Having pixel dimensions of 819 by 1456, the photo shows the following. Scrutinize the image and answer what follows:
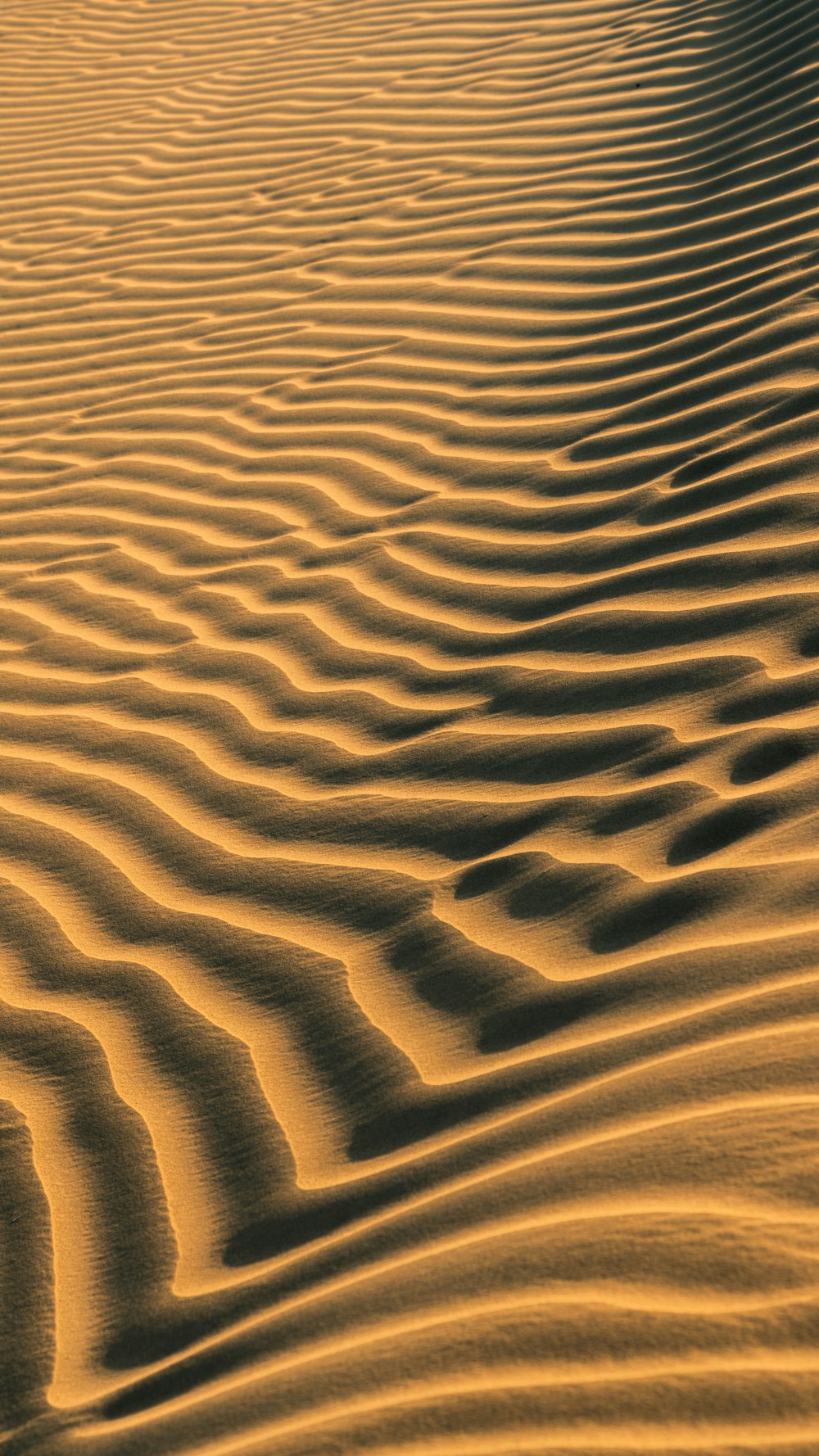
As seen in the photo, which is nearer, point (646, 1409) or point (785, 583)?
point (646, 1409)

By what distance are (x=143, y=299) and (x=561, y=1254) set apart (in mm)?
4920

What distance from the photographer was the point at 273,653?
3.52m

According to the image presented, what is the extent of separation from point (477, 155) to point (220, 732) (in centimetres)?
380

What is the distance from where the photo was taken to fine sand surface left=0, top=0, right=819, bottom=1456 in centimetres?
168

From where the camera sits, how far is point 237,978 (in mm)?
2521

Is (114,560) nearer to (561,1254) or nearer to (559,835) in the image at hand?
(559,835)

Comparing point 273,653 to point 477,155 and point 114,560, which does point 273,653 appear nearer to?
point 114,560

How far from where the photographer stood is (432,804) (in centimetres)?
282

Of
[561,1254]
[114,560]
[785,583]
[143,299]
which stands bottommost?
[561,1254]

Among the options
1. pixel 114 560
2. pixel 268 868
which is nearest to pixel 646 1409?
pixel 268 868

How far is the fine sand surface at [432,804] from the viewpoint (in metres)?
1.68

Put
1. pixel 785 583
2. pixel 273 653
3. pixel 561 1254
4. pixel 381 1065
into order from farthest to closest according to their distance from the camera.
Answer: pixel 273 653
pixel 785 583
pixel 381 1065
pixel 561 1254

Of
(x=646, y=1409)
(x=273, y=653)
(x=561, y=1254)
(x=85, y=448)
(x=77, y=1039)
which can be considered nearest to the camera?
(x=646, y=1409)

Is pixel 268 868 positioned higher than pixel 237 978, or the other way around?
pixel 268 868
